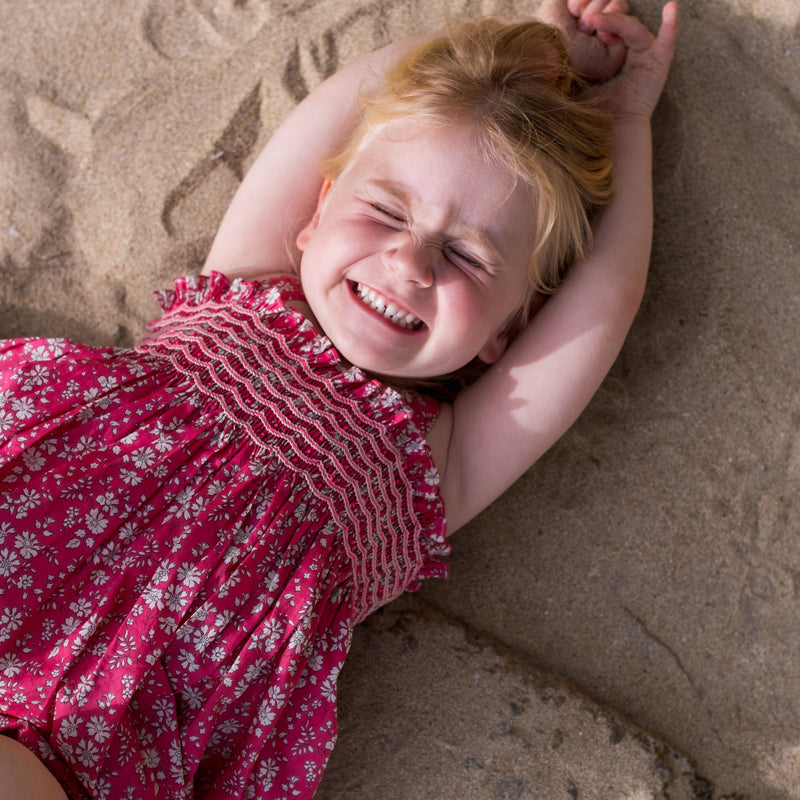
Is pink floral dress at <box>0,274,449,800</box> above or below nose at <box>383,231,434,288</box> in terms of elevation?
below

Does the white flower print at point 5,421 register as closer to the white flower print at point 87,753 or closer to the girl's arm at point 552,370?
the white flower print at point 87,753

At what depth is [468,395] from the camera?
68.4 inches

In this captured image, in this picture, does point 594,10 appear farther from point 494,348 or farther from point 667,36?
point 494,348

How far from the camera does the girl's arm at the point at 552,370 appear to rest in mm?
1666

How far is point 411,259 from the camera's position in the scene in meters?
1.45

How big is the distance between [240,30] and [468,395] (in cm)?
100

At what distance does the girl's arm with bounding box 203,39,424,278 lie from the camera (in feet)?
5.92

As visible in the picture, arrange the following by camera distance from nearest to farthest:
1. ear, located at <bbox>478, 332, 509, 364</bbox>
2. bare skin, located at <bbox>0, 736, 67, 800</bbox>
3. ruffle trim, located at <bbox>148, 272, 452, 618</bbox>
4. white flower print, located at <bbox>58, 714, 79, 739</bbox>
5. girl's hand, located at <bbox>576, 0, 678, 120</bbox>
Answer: bare skin, located at <bbox>0, 736, 67, 800</bbox>
white flower print, located at <bbox>58, 714, 79, 739</bbox>
ruffle trim, located at <bbox>148, 272, 452, 618</bbox>
ear, located at <bbox>478, 332, 509, 364</bbox>
girl's hand, located at <bbox>576, 0, 678, 120</bbox>

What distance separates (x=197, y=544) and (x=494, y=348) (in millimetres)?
676

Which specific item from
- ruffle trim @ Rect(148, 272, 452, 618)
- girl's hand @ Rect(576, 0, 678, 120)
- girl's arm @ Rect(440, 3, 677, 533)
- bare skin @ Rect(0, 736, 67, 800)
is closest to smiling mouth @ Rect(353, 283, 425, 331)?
ruffle trim @ Rect(148, 272, 452, 618)

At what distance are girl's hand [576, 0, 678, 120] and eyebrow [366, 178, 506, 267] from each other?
53cm

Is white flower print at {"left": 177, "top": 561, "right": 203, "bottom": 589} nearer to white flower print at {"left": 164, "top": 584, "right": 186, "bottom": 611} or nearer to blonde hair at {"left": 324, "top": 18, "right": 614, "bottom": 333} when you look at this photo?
white flower print at {"left": 164, "top": 584, "right": 186, "bottom": 611}

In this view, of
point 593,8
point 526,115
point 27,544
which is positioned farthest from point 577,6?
point 27,544

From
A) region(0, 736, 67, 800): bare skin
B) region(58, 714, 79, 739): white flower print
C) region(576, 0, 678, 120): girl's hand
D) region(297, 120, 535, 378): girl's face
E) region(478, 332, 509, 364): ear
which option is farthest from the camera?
region(576, 0, 678, 120): girl's hand
